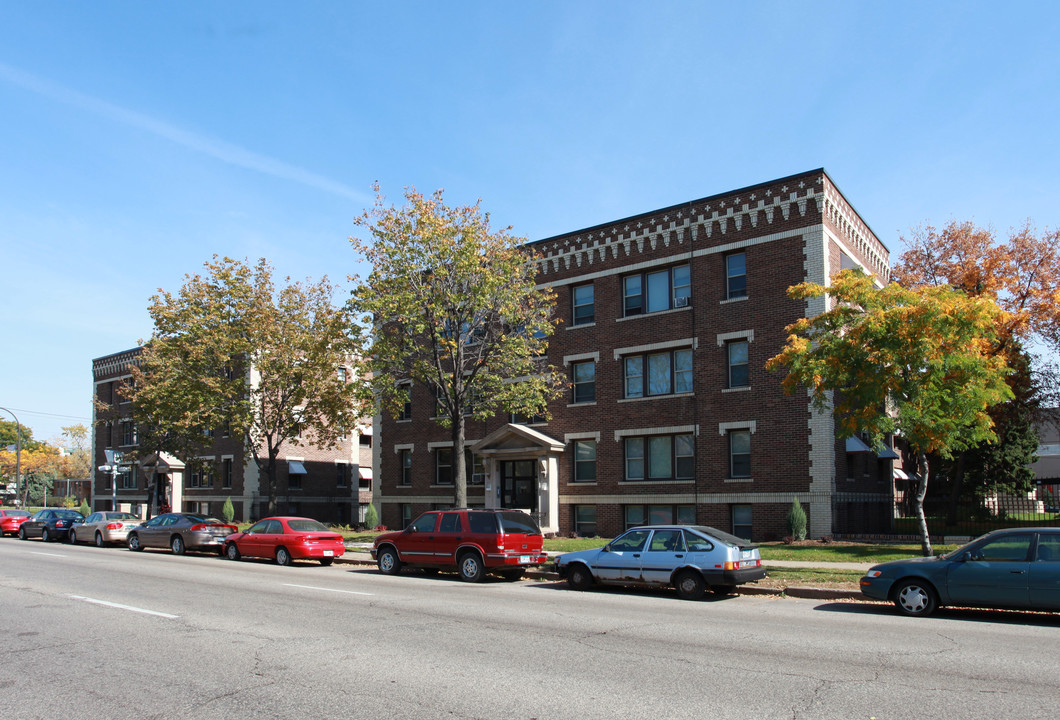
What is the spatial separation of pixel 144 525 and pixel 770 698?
93.7 feet

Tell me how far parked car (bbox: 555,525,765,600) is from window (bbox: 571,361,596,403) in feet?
47.3

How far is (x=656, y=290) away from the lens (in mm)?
30109

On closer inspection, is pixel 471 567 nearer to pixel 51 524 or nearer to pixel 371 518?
pixel 371 518

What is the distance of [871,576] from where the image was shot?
13242mm

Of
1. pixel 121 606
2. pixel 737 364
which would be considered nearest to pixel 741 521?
pixel 737 364

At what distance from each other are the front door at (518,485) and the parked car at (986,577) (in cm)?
2055

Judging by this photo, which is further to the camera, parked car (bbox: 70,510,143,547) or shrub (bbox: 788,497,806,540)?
parked car (bbox: 70,510,143,547)

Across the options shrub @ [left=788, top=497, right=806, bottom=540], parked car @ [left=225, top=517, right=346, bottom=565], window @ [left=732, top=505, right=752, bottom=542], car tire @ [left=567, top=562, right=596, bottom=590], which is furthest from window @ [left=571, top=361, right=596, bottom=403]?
car tire @ [left=567, top=562, right=596, bottom=590]

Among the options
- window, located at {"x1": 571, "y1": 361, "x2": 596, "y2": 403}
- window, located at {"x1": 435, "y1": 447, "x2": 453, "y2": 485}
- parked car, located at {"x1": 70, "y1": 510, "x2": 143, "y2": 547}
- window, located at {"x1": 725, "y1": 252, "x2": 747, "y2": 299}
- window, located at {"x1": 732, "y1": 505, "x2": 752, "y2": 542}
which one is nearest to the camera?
window, located at {"x1": 732, "y1": 505, "x2": 752, "y2": 542}

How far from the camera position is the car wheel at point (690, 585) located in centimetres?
1540

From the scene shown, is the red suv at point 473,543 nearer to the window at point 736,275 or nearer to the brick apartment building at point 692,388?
the brick apartment building at point 692,388

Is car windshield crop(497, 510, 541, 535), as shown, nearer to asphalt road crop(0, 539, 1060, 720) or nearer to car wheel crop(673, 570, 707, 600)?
asphalt road crop(0, 539, 1060, 720)

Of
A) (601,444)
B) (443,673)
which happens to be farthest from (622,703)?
(601,444)

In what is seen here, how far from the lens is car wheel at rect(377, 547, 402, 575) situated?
2055cm
